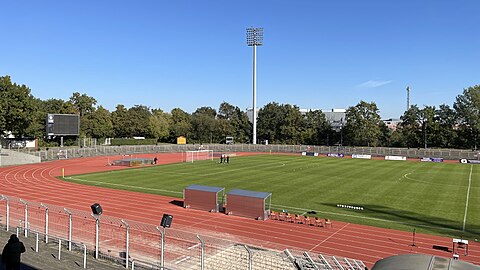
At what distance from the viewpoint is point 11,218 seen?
21.7m

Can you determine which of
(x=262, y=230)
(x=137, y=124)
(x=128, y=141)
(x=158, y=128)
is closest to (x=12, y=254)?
(x=262, y=230)

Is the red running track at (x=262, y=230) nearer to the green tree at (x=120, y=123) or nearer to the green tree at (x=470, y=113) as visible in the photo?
the green tree at (x=120, y=123)

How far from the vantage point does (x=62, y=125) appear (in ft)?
226

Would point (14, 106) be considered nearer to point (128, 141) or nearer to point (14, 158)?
point (14, 158)

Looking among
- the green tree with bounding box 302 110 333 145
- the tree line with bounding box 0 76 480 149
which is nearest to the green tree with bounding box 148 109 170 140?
the tree line with bounding box 0 76 480 149

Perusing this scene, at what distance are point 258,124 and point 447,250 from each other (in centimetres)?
10372

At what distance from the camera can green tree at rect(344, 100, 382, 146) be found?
98438 millimetres

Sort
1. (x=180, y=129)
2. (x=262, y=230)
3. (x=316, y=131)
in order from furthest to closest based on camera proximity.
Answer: (x=180, y=129)
(x=316, y=131)
(x=262, y=230)

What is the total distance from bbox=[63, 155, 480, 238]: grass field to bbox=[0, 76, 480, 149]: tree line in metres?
43.7

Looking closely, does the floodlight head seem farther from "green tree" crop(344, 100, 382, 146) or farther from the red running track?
the red running track

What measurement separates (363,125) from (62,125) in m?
71.9

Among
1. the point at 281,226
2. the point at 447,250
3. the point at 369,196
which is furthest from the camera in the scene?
the point at 369,196

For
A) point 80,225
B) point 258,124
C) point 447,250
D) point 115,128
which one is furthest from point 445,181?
point 115,128

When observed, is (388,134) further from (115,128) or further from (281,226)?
(281,226)
